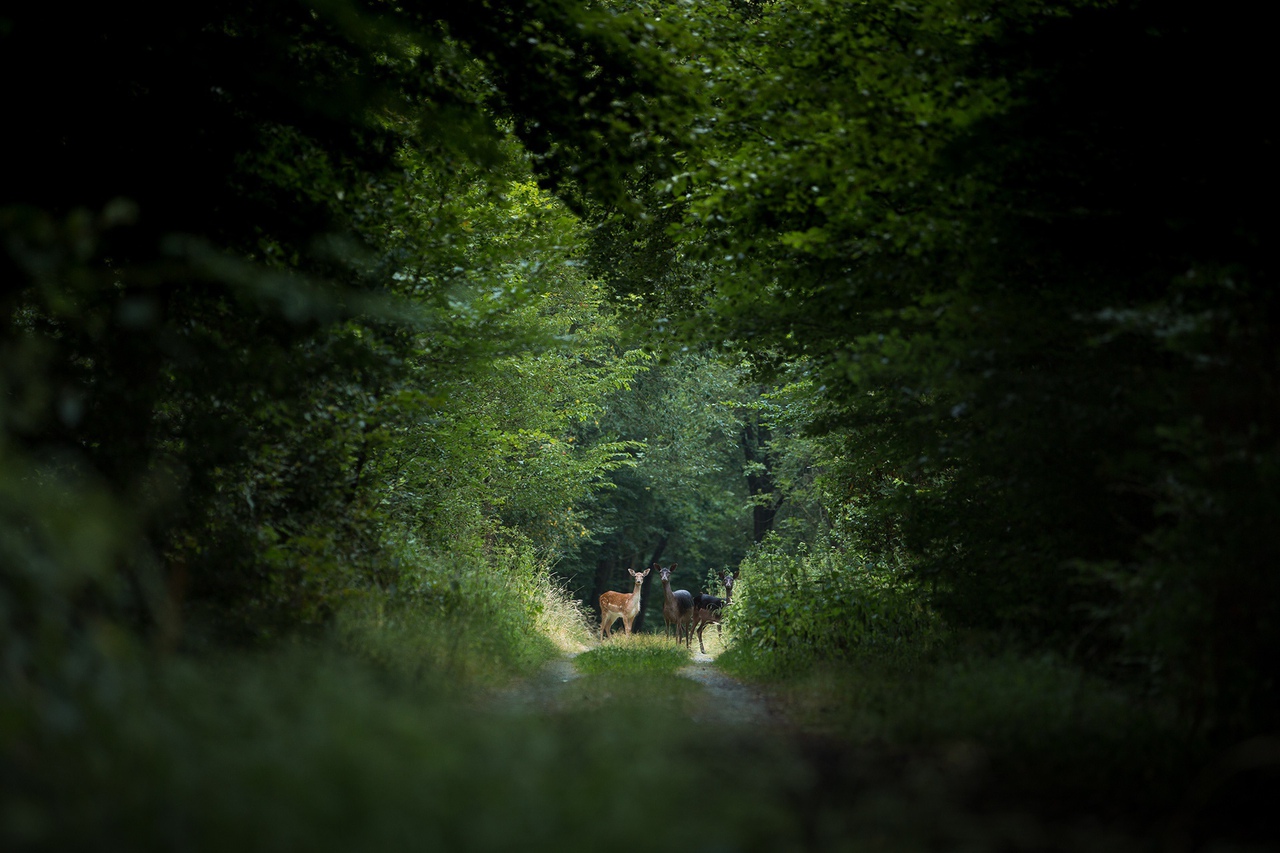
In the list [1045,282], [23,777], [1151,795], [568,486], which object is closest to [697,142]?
[1045,282]

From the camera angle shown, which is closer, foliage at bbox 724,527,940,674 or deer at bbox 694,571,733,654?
foliage at bbox 724,527,940,674

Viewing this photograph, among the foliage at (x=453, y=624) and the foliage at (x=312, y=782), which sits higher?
the foliage at (x=312, y=782)

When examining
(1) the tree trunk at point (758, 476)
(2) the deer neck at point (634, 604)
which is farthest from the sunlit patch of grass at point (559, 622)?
(1) the tree trunk at point (758, 476)

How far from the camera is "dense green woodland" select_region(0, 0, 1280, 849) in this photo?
394 cm

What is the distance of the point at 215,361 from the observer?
6988 millimetres

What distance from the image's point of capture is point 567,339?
11227mm

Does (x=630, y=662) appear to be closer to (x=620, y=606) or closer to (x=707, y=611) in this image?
(x=707, y=611)

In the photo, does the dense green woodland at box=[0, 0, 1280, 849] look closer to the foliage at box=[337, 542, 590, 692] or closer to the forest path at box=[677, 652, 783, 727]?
the foliage at box=[337, 542, 590, 692]

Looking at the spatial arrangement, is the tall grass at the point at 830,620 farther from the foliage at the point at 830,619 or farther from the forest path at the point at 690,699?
the forest path at the point at 690,699

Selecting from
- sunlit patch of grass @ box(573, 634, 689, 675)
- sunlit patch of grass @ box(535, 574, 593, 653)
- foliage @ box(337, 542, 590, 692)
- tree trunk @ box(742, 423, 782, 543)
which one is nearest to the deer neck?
sunlit patch of grass @ box(535, 574, 593, 653)

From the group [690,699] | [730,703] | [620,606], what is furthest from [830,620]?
[620,606]

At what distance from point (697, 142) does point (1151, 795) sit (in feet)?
22.8

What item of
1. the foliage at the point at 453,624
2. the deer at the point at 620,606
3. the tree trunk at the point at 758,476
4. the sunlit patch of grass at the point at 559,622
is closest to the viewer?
the foliage at the point at 453,624

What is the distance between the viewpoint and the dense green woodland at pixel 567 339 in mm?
3938
